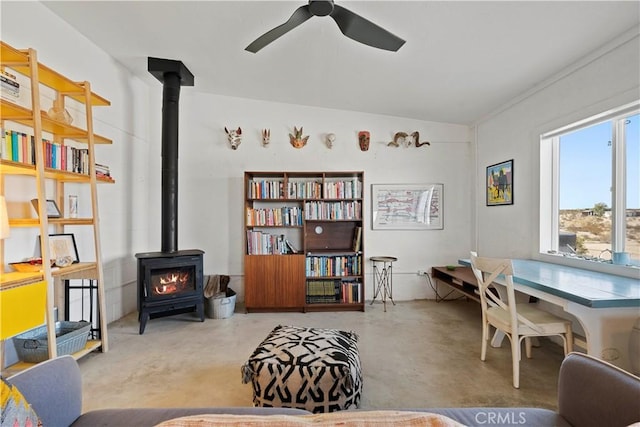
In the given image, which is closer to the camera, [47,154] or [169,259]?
[47,154]

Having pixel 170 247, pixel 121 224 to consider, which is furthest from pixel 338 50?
pixel 121 224

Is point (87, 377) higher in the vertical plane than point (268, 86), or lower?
lower

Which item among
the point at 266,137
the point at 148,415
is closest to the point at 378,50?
the point at 266,137

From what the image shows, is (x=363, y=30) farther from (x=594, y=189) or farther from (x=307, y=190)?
(x=594, y=189)

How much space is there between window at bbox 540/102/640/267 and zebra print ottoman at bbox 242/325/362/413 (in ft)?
7.59

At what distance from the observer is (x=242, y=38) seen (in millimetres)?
2660

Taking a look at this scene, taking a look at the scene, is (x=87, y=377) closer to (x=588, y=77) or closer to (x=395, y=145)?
(x=395, y=145)

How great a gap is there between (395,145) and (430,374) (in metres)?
2.98

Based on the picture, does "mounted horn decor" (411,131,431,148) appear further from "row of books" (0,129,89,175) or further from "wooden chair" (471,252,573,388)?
"row of books" (0,129,89,175)

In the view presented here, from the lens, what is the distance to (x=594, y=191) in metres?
2.53

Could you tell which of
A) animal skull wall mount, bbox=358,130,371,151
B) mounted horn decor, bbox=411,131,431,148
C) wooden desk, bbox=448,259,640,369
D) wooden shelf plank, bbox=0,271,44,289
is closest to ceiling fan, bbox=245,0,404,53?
wooden desk, bbox=448,259,640,369

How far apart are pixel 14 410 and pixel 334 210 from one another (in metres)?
3.32

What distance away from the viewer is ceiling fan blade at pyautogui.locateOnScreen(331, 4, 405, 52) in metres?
1.79

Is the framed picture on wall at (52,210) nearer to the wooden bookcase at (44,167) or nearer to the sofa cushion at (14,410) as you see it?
the wooden bookcase at (44,167)
